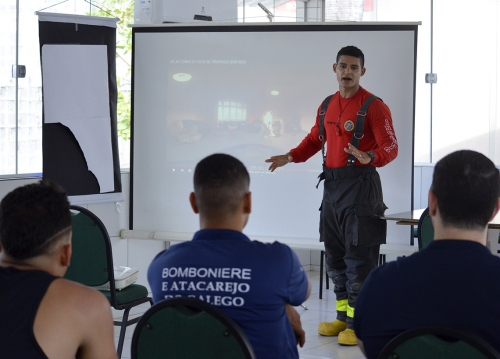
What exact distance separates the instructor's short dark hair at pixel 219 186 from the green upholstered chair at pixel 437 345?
62 centimetres

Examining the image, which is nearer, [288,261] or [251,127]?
[288,261]

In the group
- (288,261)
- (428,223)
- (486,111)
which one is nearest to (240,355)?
(288,261)

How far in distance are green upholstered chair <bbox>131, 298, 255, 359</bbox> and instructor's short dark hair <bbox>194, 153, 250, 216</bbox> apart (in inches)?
13.4

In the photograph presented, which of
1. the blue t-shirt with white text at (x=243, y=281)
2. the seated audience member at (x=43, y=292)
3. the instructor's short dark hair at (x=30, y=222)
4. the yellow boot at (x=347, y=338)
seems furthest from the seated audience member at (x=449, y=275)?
the yellow boot at (x=347, y=338)

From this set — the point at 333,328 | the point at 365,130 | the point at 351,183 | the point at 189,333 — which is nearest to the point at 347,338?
the point at 333,328

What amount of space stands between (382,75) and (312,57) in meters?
0.48

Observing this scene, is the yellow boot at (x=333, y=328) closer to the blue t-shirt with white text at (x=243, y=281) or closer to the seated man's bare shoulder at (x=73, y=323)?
the blue t-shirt with white text at (x=243, y=281)

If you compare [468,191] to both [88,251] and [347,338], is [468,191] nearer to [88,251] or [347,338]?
[88,251]

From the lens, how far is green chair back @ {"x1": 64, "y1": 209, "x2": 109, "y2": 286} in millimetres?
3062

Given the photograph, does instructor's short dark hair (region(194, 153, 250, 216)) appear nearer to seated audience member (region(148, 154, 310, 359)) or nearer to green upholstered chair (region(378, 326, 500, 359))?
seated audience member (region(148, 154, 310, 359))

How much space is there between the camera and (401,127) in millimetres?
4426

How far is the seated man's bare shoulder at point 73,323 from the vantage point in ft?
4.42

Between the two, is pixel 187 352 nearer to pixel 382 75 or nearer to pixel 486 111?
pixel 382 75

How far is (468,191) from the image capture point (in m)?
1.46
